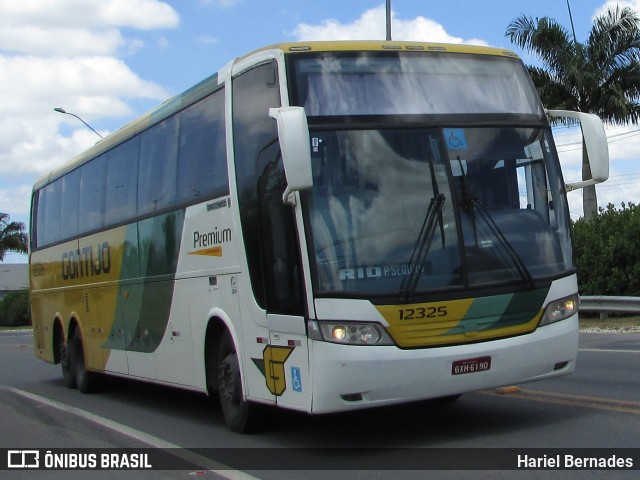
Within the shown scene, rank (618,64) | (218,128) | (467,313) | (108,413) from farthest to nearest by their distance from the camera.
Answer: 1. (618,64)
2. (108,413)
3. (218,128)
4. (467,313)

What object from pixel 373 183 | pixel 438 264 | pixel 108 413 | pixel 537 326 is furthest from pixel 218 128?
pixel 108 413

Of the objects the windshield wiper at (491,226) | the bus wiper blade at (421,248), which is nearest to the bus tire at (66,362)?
the bus wiper blade at (421,248)

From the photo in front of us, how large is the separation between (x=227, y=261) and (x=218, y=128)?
134 centimetres

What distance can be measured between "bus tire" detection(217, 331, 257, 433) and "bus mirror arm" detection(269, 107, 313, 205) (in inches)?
96.5

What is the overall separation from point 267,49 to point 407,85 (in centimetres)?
126

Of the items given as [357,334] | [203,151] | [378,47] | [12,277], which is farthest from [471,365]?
[12,277]

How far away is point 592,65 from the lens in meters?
32.2

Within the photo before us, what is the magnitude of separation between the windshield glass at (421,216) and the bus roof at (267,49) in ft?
2.75

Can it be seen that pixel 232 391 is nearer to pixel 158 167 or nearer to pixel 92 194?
pixel 158 167

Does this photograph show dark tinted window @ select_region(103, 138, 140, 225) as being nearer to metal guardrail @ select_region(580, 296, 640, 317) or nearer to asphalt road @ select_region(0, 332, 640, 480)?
asphalt road @ select_region(0, 332, 640, 480)

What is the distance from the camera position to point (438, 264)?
7.86m

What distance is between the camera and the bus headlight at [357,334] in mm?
7574

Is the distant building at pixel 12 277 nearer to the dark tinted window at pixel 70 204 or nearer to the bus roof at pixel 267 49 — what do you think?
the dark tinted window at pixel 70 204
